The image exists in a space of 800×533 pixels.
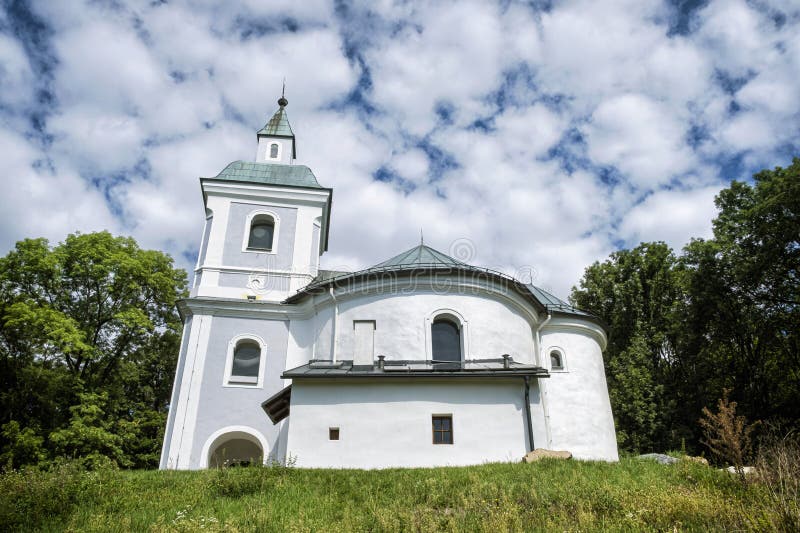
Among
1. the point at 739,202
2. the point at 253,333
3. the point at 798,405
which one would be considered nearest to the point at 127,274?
the point at 253,333

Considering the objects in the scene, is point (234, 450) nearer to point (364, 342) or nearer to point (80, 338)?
point (364, 342)

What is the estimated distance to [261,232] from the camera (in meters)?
22.6

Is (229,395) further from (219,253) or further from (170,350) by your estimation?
(170,350)

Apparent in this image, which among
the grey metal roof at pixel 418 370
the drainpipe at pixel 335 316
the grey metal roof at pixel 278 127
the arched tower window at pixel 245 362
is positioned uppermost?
the grey metal roof at pixel 278 127

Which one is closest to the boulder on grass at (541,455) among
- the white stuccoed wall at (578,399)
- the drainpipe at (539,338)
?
the white stuccoed wall at (578,399)

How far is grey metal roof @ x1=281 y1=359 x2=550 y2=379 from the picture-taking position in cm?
1526

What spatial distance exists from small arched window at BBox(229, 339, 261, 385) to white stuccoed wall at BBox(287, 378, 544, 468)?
13.9 feet

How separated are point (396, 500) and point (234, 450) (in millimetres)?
12978

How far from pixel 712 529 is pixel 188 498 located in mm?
8210

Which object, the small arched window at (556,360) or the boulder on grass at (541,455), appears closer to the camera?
the boulder on grass at (541,455)

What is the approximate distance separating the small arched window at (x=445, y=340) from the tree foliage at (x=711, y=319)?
989cm

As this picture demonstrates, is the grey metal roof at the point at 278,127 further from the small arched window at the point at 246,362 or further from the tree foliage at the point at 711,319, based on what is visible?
the tree foliage at the point at 711,319

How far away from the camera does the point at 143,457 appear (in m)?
25.0

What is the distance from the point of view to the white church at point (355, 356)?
1498 cm
